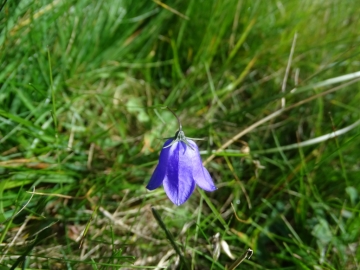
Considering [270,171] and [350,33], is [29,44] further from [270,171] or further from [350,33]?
[350,33]

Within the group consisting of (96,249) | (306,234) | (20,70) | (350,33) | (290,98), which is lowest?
(306,234)

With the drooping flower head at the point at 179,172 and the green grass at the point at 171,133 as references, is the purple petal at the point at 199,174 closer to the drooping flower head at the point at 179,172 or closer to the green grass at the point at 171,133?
the drooping flower head at the point at 179,172

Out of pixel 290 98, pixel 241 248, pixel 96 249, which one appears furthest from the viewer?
pixel 290 98

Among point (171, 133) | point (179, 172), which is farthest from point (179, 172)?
point (171, 133)

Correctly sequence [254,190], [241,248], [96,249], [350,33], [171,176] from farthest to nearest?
1. [350,33]
2. [254,190]
3. [241,248]
4. [96,249]
5. [171,176]

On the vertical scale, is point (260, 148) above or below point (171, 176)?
below

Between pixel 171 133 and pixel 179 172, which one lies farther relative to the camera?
pixel 171 133

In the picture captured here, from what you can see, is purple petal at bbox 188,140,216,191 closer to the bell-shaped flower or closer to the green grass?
the bell-shaped flower

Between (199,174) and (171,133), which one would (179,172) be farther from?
(171,133)

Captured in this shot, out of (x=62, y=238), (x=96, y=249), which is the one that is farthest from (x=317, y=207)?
(x=62, y=238)
